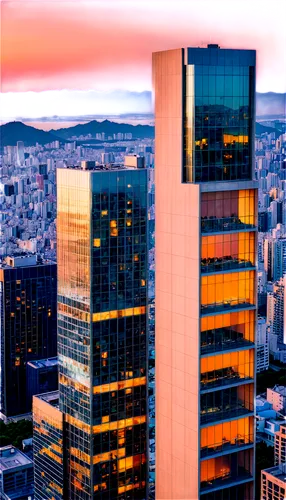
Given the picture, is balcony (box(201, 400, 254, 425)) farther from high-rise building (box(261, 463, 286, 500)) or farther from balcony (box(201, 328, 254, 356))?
high-rise building (box(261, 463, 286, 500))

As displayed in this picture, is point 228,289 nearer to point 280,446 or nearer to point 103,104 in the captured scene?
point 103,104

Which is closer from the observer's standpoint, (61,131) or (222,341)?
(222,341)

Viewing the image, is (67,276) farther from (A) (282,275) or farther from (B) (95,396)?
(A) (282,275)

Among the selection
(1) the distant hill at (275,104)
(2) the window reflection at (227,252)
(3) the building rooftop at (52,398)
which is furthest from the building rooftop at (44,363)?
(2) the window reflection at (227,252)

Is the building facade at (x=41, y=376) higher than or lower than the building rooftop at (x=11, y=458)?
higher

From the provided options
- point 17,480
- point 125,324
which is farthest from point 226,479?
point 17,480

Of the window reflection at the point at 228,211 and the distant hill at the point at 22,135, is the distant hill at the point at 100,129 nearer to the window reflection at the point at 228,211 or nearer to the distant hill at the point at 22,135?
the distant hill at the point at 22,135
